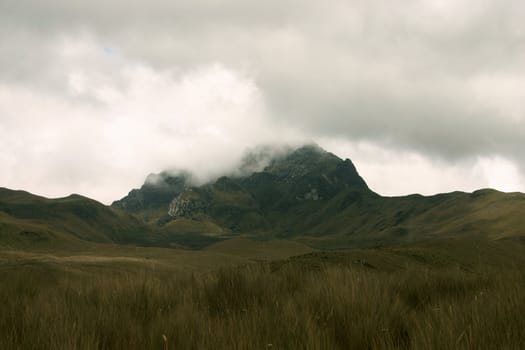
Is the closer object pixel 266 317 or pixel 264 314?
pixel 266 317

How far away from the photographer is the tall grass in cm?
347

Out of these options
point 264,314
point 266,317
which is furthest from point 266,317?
point 264,314

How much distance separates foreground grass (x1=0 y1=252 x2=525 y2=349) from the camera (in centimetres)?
347

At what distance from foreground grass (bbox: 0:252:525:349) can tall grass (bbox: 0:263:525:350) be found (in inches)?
0.4

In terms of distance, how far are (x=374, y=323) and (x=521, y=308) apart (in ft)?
3.84

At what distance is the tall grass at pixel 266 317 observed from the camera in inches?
137

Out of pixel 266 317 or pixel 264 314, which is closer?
pixel 266 317

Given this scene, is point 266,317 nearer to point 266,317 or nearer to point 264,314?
point 266,317

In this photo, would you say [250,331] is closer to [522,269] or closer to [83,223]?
[522,269]

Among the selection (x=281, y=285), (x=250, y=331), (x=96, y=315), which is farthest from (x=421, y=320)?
(x=96, y=315)

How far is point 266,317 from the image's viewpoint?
4059mm

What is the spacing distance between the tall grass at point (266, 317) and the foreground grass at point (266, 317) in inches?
0.4

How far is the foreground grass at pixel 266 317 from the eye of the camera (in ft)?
11.4

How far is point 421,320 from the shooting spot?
4234mm
